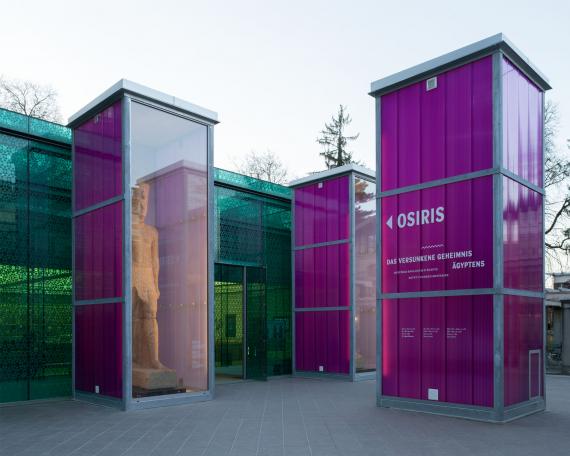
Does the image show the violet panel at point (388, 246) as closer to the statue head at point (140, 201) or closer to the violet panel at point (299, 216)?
the statue head at point (140, 201)

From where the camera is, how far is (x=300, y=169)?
124ft

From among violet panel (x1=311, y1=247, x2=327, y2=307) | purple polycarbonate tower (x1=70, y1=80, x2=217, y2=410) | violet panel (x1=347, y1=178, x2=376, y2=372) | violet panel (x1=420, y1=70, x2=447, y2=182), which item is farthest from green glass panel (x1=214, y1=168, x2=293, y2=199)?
violet panel (x1=420, y1=70, x2=447, y2=182)

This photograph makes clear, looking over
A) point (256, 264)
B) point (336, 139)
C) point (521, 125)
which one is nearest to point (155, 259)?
point (256, 264)

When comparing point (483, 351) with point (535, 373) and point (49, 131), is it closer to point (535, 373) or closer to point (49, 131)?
point (535, 373)

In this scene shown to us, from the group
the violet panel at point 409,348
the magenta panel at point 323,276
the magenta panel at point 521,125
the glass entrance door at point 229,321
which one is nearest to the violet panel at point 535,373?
the violet panel at point 409,348

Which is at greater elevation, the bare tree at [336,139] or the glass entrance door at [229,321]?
the bare tree at [336,139]

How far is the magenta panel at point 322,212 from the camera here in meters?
16.4

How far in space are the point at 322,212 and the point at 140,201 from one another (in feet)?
22.4

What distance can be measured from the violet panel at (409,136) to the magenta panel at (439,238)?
0.36 meters

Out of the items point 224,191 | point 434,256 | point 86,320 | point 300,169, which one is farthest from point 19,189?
point 300,169

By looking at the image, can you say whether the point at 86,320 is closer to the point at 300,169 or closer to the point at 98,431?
the point at 98,431

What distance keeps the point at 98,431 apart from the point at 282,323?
9.32 m

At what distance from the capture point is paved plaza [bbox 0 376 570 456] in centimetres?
745

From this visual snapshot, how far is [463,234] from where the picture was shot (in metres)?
9.96
